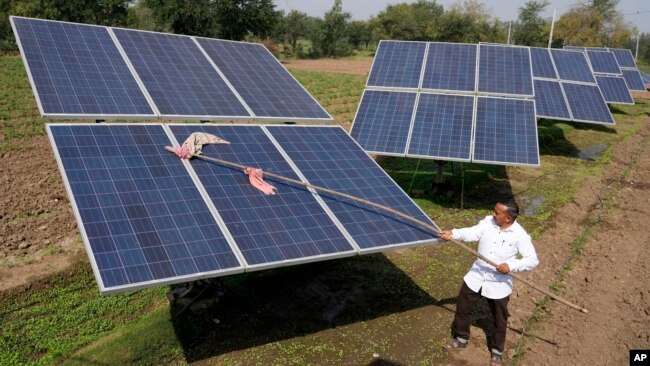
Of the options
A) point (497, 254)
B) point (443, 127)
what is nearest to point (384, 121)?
point (443, 127)

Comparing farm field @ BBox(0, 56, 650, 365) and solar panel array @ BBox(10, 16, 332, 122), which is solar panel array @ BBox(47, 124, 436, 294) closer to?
solar panel array @ BBox(10, 16, 332, 122)

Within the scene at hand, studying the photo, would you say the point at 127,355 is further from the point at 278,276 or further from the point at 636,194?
the point at 636,194

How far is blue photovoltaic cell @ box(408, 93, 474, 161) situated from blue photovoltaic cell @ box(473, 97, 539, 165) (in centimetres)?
27

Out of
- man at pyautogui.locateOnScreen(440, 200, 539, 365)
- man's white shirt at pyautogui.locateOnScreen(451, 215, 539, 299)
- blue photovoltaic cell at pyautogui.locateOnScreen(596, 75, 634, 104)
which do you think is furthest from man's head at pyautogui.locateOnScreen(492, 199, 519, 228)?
blue photovoltaic cell at pyautogui.locateOnScreen(596, 75, 634, 104)

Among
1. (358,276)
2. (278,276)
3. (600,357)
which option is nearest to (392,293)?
(358,276)

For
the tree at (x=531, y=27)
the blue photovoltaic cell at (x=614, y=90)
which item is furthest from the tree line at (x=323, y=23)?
the blue photovoltaic cell at (x=614, y=90)

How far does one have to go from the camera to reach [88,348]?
24.4 ft

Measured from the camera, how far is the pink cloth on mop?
738 cm

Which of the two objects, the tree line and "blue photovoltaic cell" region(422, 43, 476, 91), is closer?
"blue photovoltaic cell" region(422, 43, 476, 91)

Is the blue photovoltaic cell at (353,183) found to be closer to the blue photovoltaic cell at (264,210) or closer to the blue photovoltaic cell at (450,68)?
the blue photovoltaic cell at (264,210)

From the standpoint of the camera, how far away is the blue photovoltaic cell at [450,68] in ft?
47.6

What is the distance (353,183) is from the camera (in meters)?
8.29

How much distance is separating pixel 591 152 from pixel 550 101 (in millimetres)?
2698

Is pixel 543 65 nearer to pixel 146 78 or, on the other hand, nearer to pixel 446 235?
pixel 446 235
